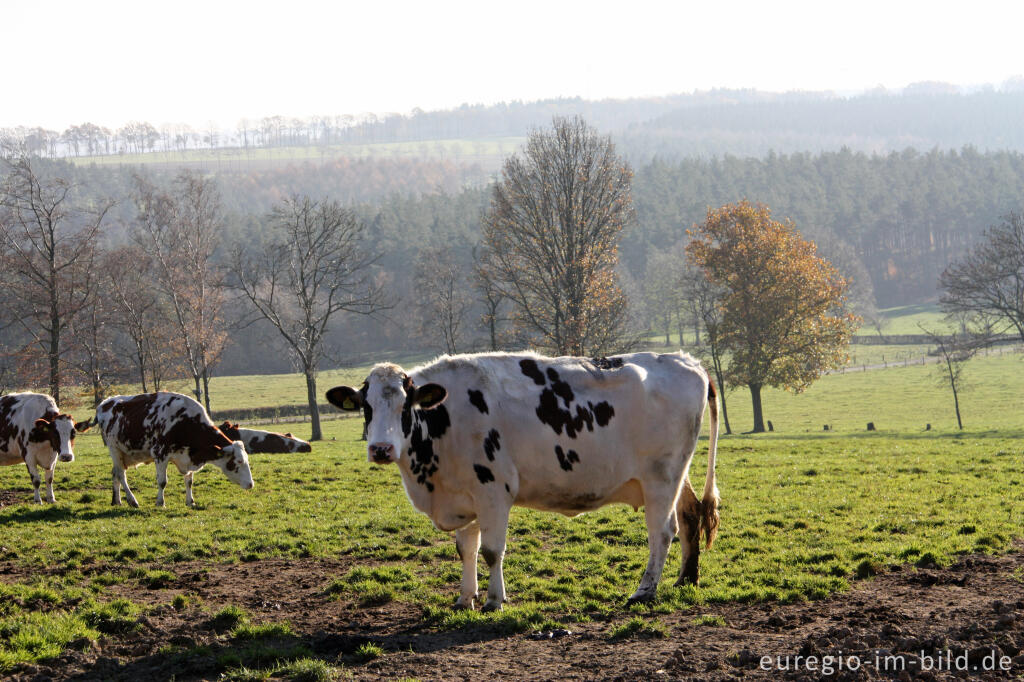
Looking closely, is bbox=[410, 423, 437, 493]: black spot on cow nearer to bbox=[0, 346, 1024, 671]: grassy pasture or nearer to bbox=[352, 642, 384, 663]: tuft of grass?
bbox=[0, 346, 1024, 671]: grassy pasture

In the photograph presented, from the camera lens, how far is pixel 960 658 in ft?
23.0

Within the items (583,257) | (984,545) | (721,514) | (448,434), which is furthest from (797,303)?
(448,434)

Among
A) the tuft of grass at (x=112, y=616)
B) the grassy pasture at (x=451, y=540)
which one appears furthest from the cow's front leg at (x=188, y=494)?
the tuft of grass at (x=112, y=616)

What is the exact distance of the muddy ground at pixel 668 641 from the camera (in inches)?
283

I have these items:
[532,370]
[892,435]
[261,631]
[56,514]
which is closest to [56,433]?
[56,514]

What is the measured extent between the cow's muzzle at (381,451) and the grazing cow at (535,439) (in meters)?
0.13

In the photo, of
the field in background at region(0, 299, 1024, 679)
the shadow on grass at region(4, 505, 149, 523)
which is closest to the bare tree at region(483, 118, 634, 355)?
the field in background at region(0, 299, 1024, 679)

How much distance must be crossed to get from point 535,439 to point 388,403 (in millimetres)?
1921

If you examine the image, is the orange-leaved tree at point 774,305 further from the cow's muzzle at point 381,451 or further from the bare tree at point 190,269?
the cow's muzzle at point 381,451

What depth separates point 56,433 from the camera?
57.1 ft

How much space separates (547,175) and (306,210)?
13494 mm

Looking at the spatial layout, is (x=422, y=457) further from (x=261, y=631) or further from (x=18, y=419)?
(x=18, y=419)

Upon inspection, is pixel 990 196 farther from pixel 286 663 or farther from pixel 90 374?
pixel 286 663

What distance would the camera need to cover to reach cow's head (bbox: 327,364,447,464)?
8867 mm
